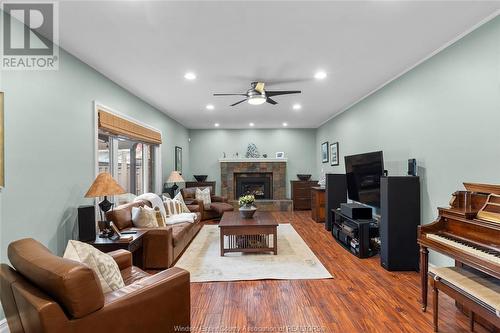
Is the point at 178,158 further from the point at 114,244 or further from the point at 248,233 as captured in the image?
the point at 114,244

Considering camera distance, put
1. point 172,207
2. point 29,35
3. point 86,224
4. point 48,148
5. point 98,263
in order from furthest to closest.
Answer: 1. point 172,207
2. point 86,224
3. point 48,148
4. point 29,35
5. point 98,263

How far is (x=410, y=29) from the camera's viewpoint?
2.45m

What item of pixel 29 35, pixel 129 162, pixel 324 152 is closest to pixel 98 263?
pixel 29 35

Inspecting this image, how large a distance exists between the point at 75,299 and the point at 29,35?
252cm

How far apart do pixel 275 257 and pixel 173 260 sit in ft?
4.82

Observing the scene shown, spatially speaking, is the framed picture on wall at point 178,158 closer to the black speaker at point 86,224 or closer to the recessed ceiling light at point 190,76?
the recessed ceiling light at point 190,76

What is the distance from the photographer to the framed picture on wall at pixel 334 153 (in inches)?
252

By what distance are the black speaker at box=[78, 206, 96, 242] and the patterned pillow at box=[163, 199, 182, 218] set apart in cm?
182

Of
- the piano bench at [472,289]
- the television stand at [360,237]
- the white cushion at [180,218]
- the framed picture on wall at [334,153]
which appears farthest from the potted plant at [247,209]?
the framed picture on wall at [334,153]

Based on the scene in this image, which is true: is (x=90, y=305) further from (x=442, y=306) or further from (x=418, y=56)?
(x=418, y=56)

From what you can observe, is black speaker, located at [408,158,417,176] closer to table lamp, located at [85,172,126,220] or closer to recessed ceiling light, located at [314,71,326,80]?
recessed ceiling light, located at [314,71,326,80]

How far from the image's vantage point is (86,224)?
2.84 metres

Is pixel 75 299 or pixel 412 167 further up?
pixel 412 167

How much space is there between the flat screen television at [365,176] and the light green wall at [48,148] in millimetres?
4066
